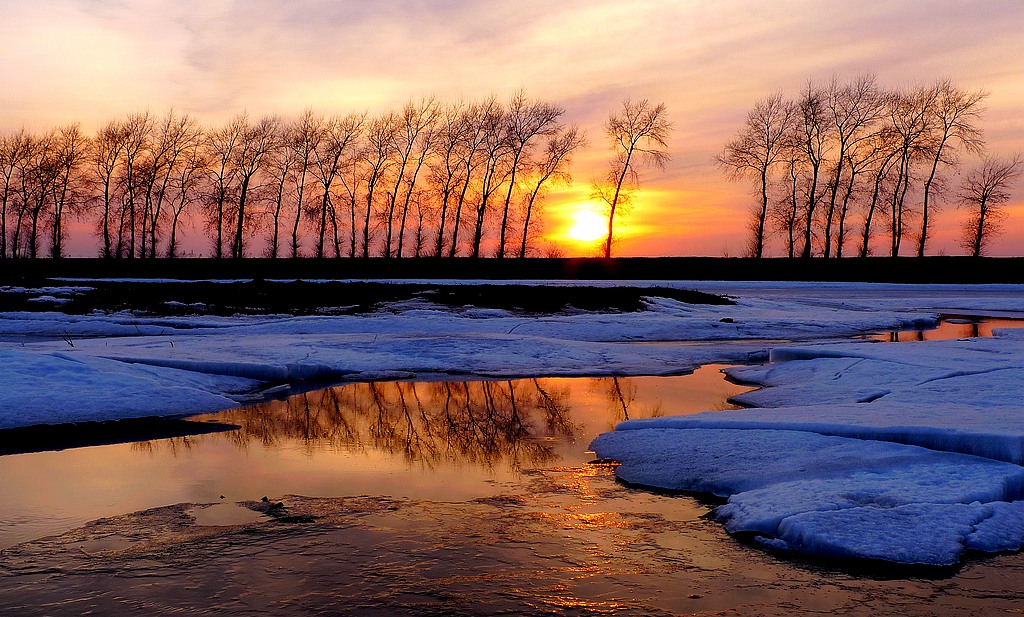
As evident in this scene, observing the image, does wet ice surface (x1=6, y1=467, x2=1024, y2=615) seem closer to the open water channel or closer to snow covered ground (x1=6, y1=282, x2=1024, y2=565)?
the open water channel

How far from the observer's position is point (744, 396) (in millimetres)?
8836

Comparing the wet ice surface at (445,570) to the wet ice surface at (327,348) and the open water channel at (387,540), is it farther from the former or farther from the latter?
the wet ice surface at (327,348)

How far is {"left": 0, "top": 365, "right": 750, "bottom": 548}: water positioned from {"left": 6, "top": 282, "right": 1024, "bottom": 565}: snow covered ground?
721 mm

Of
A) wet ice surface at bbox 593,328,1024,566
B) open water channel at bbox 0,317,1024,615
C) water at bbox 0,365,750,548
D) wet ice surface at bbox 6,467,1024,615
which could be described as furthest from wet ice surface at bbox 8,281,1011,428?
wet ice surface at bbox 593,328,1024,566

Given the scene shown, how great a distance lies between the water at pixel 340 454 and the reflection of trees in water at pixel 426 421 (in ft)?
0.03

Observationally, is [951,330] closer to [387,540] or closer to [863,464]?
[863,464]

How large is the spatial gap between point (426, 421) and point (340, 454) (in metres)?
1.49

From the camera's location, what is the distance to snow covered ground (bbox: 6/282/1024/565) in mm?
4445

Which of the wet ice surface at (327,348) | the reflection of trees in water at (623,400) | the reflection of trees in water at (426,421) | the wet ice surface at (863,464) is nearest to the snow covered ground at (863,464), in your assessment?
the wet ice surface at (863,464)

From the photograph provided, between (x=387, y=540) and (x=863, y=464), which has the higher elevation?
(x=863, y=464)

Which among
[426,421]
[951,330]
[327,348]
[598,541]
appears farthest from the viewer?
[951,330]

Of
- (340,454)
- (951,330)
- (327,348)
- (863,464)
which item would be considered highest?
(951,330)

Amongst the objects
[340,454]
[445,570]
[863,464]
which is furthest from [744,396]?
[445,570]

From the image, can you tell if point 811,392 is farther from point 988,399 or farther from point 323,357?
point 323,357
